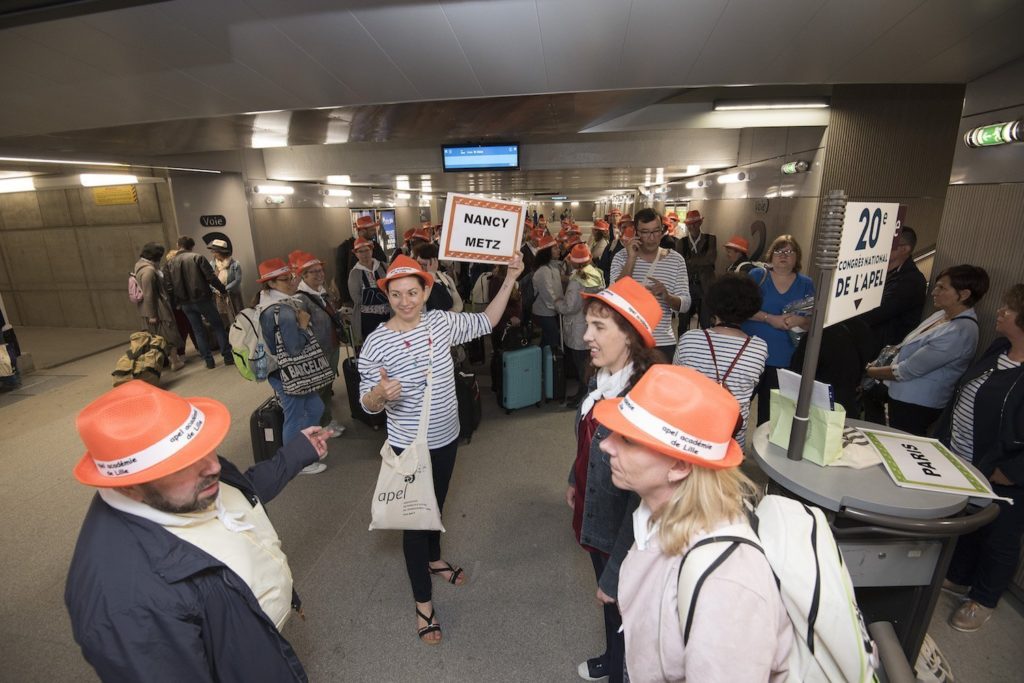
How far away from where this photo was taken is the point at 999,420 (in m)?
2.45

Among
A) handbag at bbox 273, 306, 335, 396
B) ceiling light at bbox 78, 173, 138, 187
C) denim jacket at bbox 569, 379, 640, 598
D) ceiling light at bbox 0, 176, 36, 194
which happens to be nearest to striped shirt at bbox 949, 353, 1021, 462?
denim jacket at bbox 569, 379, 640, 598

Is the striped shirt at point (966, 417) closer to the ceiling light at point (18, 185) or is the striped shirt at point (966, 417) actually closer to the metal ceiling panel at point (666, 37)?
the metal ceiling panel at point (666, 37)

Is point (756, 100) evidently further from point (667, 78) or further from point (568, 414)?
point (568, 414)

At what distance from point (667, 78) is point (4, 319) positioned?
346 inches

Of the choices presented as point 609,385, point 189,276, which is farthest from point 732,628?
point 189,276

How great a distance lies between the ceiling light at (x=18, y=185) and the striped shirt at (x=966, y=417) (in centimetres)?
1469

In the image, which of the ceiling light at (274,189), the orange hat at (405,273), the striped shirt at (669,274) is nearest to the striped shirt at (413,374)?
the orange hat at (405,273)

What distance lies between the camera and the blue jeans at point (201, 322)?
7.46m

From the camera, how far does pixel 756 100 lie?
231 inches

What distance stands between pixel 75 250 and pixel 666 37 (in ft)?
40.6

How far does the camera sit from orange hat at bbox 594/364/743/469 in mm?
1176

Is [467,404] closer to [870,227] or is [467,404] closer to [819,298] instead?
[819,298]

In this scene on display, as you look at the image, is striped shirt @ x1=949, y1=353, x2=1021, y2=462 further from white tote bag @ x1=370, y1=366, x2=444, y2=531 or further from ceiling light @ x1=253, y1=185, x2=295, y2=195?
ceiling light @ x1=253, y1=185, x2=295, y2=195

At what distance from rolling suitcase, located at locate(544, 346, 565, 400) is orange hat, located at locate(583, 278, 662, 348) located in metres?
3.59
